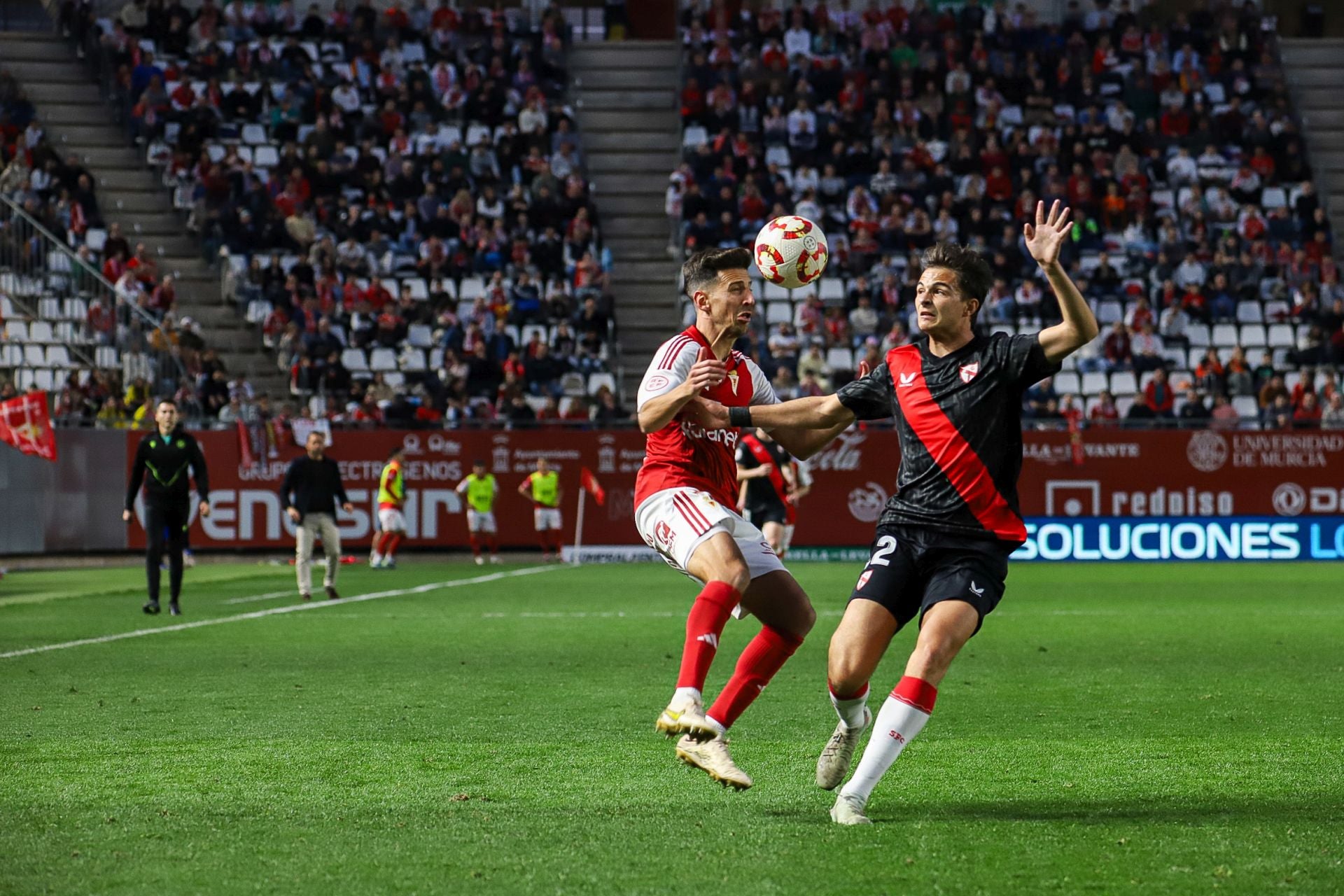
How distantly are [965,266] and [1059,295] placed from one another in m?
0.61

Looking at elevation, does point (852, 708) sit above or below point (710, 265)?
below

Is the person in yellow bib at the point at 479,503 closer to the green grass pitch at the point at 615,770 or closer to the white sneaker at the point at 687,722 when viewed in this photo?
the green grass pitch at the point at 615,770

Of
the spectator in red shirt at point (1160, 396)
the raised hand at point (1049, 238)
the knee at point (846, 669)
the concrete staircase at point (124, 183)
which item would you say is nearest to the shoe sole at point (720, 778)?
the knee at point (846, 669)

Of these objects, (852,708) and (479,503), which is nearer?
(852,708)

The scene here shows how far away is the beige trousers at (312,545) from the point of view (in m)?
20.7

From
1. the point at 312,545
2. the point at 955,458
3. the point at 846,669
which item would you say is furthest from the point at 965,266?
the point at 312,545

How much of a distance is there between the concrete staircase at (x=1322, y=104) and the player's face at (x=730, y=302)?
3321 centimetres

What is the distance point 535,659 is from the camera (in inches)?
513

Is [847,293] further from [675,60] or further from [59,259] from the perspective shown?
[59,259]

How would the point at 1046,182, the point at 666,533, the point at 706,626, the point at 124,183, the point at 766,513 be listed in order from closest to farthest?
the point at 706,626, the point at 666,533, the point at 766,513, the point at 1046,182, the point at 124,183

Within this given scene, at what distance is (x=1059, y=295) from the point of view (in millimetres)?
6141

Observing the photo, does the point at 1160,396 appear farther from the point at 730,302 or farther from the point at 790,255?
the point at 730,302

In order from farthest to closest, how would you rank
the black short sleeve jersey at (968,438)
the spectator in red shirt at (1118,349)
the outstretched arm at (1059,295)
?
the spectator in red shirt at (1118,349)
the black short sleeve jersey at (968,438)
the outstretched arm at (1059,295)

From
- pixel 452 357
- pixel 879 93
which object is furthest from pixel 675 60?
pixel 452 357
